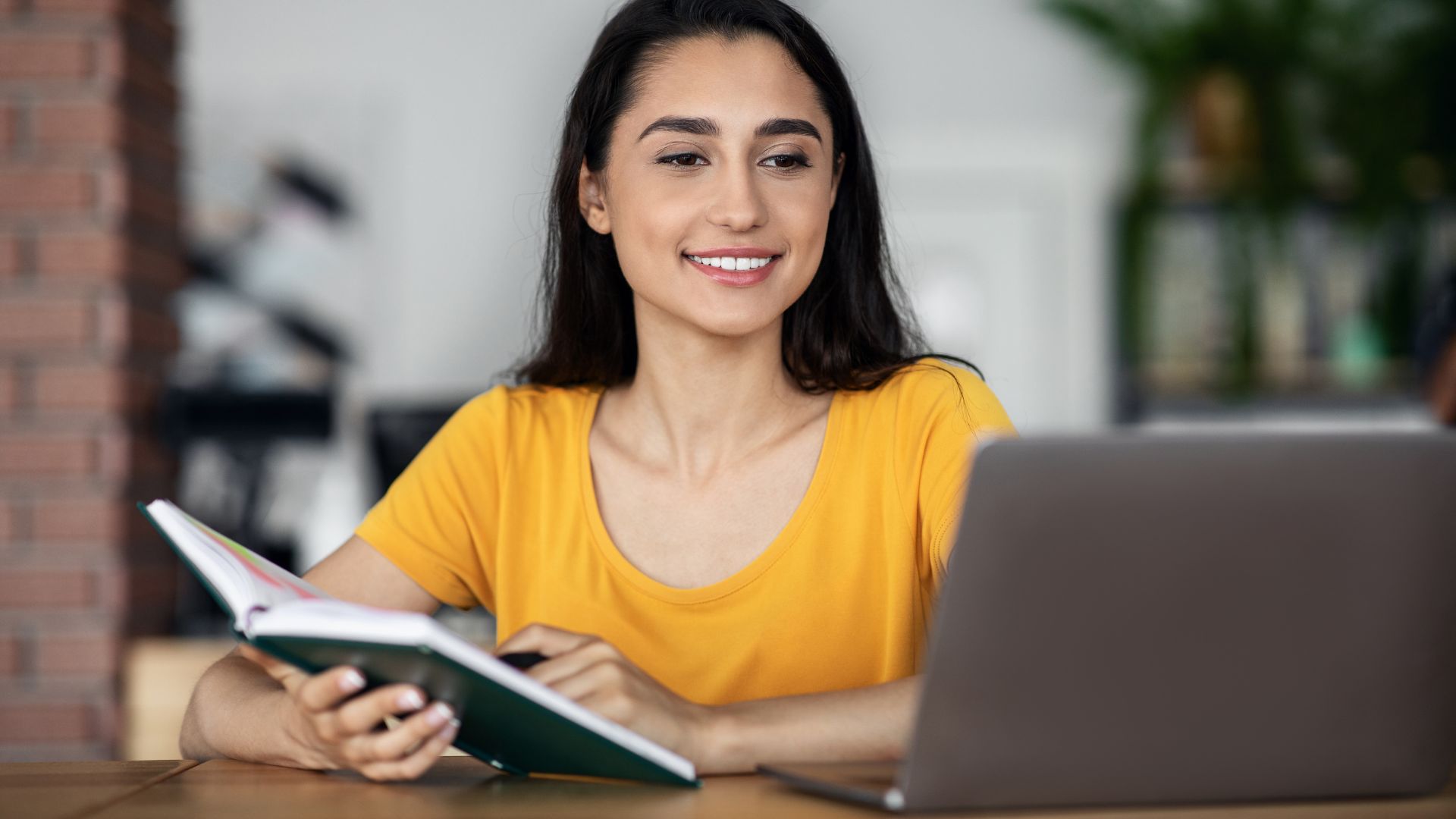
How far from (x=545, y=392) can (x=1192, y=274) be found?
3.02 metres

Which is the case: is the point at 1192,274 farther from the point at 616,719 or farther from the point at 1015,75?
the point at 616,719

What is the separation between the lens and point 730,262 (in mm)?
1378

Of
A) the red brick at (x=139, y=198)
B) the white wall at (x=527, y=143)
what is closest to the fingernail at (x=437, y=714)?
the red brick at (x=139, y=198)

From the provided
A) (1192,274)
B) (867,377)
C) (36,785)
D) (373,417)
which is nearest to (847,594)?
(867,377)

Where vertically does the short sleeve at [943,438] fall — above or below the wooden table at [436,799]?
above

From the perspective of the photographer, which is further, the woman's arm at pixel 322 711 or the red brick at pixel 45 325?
the red brick at pixel 45 325

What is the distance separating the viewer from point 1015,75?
4.27 meters

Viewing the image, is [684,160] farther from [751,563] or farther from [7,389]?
[7,389]

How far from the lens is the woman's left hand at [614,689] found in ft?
3.07

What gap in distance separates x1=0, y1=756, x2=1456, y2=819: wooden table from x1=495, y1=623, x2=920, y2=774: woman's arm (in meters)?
0.03

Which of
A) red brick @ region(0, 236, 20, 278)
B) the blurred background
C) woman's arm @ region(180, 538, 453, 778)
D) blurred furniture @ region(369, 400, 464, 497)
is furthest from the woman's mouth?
the blurred background

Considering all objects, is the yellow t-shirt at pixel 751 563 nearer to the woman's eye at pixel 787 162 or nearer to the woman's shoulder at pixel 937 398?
the woman's shoulder at pixel 937 398

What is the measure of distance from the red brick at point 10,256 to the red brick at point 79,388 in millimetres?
166

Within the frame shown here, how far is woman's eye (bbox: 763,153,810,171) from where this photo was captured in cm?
139
